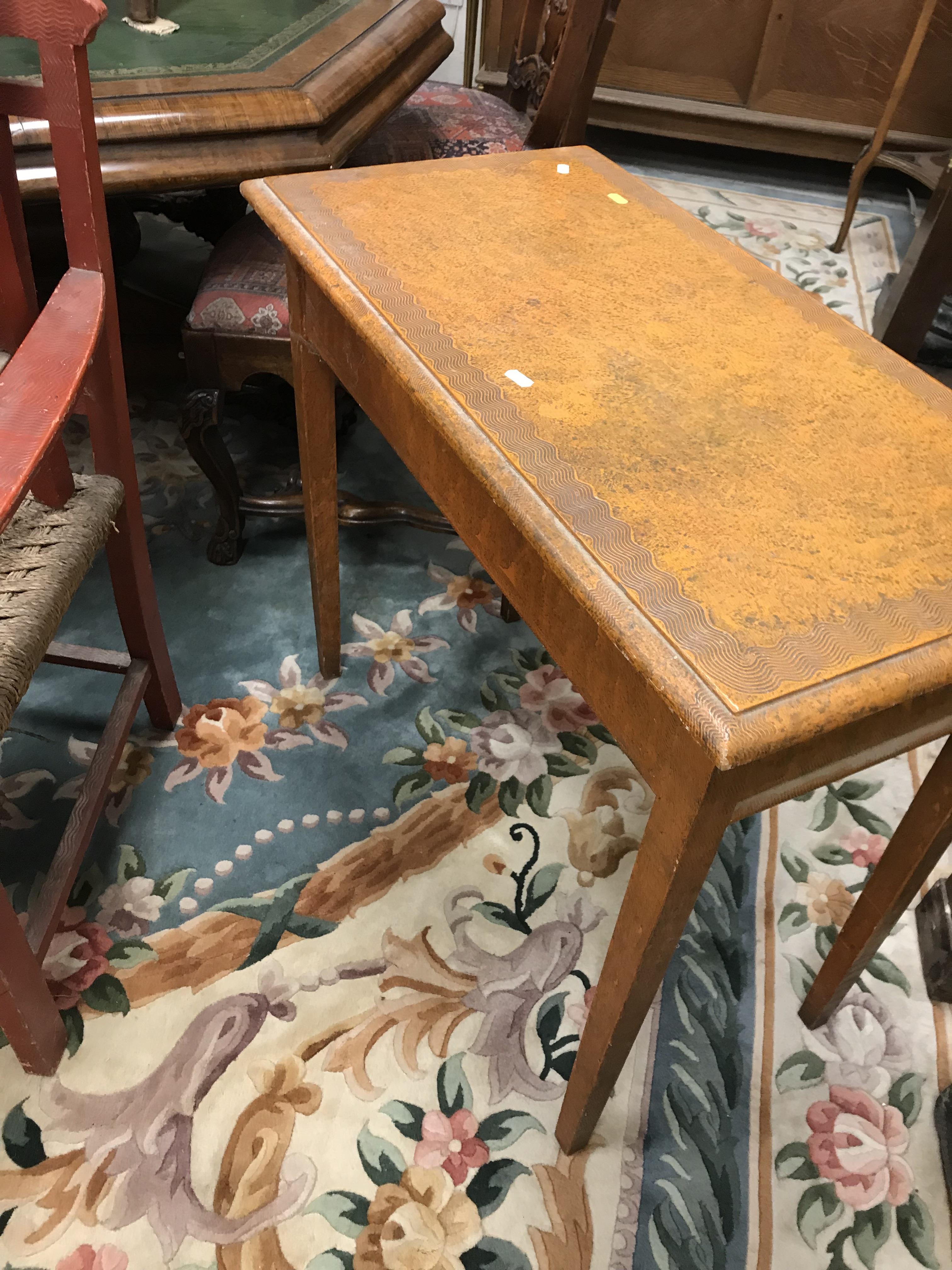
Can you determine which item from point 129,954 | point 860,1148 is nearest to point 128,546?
point 129,954

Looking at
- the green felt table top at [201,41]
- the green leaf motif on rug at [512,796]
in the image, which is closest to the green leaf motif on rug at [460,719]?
the green leaf motif on rug at [512,796]

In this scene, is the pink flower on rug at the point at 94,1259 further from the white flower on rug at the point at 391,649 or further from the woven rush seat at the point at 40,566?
the white flower on rug at the point at 391,649

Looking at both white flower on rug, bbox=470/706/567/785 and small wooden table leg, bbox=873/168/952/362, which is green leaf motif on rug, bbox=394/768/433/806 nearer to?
white flower on rug, bbox=470/706/567/785

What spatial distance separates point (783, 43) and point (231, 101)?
245cm

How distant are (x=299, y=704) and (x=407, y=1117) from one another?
640 mm

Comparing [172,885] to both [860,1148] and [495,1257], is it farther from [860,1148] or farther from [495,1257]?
[860,1148]

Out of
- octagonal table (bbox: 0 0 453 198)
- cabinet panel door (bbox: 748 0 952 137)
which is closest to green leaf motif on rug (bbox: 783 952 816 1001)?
octagonal table (bbox: 0 0 453 198)

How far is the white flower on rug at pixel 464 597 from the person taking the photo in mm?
1581

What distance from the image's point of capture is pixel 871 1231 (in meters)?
0.92

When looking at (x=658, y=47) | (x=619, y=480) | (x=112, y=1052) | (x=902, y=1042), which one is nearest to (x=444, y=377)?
(x=619, y=480)

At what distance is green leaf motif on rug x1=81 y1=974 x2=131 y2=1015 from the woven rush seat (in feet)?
1.41

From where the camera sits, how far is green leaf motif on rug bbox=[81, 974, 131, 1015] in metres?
1.03

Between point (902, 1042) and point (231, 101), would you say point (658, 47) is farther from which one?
point (902, 1042)

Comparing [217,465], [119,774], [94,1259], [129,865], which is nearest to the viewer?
[94,1259]
